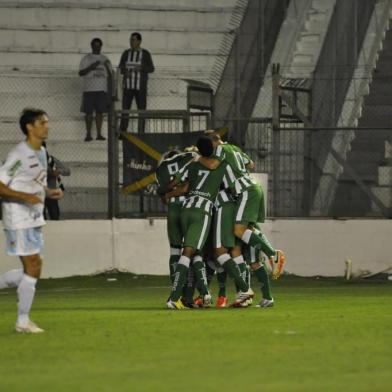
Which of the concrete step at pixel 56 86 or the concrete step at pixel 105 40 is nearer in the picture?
the concrete step at pixel 56 86

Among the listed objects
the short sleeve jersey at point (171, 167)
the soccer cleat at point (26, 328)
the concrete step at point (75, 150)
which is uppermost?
the short sleeve jersey at point (171, 167)

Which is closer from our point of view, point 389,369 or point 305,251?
point 389,369

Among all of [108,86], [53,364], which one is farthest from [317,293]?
[53,364]

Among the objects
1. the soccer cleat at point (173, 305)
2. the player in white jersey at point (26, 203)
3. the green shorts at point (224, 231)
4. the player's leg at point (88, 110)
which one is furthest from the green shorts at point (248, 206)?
the player's leg at point (88, 110)

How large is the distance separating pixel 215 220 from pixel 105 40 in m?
13.2

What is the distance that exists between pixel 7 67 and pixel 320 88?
22.2ft

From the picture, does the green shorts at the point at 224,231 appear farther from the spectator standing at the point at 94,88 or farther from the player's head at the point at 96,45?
the player's head at the point at 96,45

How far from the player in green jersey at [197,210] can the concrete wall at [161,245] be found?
700 centimetres

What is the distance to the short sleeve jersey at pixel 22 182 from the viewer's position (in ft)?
44.2

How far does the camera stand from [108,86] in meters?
24.6

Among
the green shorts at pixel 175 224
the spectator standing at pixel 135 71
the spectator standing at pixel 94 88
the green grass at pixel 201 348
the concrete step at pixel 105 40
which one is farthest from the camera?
the concrete step at pixel 105 40

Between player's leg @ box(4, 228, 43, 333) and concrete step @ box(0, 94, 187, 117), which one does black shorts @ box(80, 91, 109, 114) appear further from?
player's leg @ box(4, 228, 43, 333)

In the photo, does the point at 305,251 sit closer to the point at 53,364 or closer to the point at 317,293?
the point at 317,293

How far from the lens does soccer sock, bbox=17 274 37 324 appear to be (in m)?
13.4
